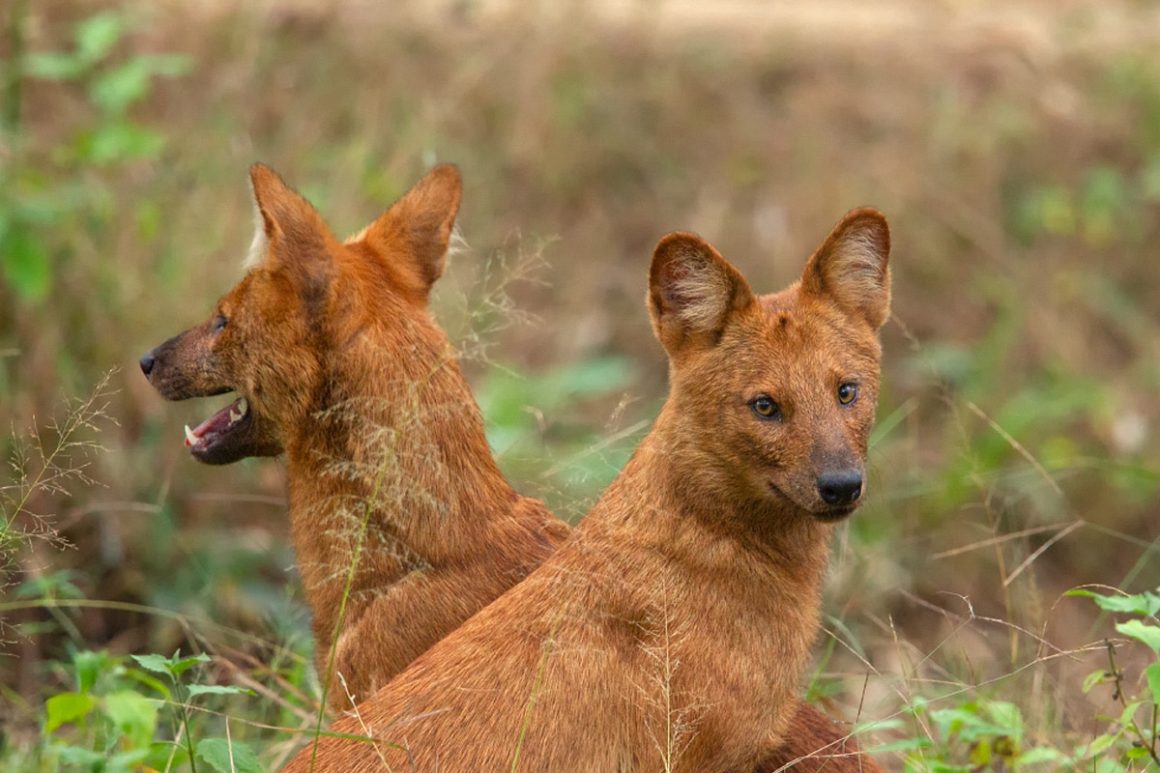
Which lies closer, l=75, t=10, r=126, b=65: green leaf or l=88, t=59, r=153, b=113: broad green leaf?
→ l=75, t=10, r=126, b=65: green leaf

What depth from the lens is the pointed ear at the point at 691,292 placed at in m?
4.47

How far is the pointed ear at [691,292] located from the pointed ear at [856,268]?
233 millimetres

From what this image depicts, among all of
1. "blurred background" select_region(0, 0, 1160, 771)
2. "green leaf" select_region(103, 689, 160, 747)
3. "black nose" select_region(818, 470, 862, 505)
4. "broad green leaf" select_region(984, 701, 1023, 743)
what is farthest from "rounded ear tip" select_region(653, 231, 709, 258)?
"green leaf" select_region(103, 689, 160, 747)

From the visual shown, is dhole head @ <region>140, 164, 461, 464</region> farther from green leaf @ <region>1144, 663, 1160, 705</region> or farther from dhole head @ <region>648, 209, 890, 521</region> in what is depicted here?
green leaf @ <region>1144, 663, 1160, 705</region>

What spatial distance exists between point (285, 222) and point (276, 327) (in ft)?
0.97

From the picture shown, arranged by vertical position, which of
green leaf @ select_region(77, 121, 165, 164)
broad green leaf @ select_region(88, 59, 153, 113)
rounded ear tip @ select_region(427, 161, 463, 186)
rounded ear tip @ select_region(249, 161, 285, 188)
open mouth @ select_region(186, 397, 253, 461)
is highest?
rounded ear tip @ select_region(249, 161, 285, 188)

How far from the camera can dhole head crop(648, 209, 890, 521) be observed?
4.30 metres

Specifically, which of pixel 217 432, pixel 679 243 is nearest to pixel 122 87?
pixel 217 432

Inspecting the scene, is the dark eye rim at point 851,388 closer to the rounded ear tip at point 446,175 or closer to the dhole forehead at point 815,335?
the dhole forehead at point 815,335

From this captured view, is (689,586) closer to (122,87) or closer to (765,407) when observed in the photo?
(765,407)

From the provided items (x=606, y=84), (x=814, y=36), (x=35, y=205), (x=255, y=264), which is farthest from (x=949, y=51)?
(x=255, y=264)

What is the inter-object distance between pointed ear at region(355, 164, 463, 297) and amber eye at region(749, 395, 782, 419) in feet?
4.01

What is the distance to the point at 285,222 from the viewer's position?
4777 millimetres

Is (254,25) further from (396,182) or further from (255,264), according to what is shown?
(255,264)
